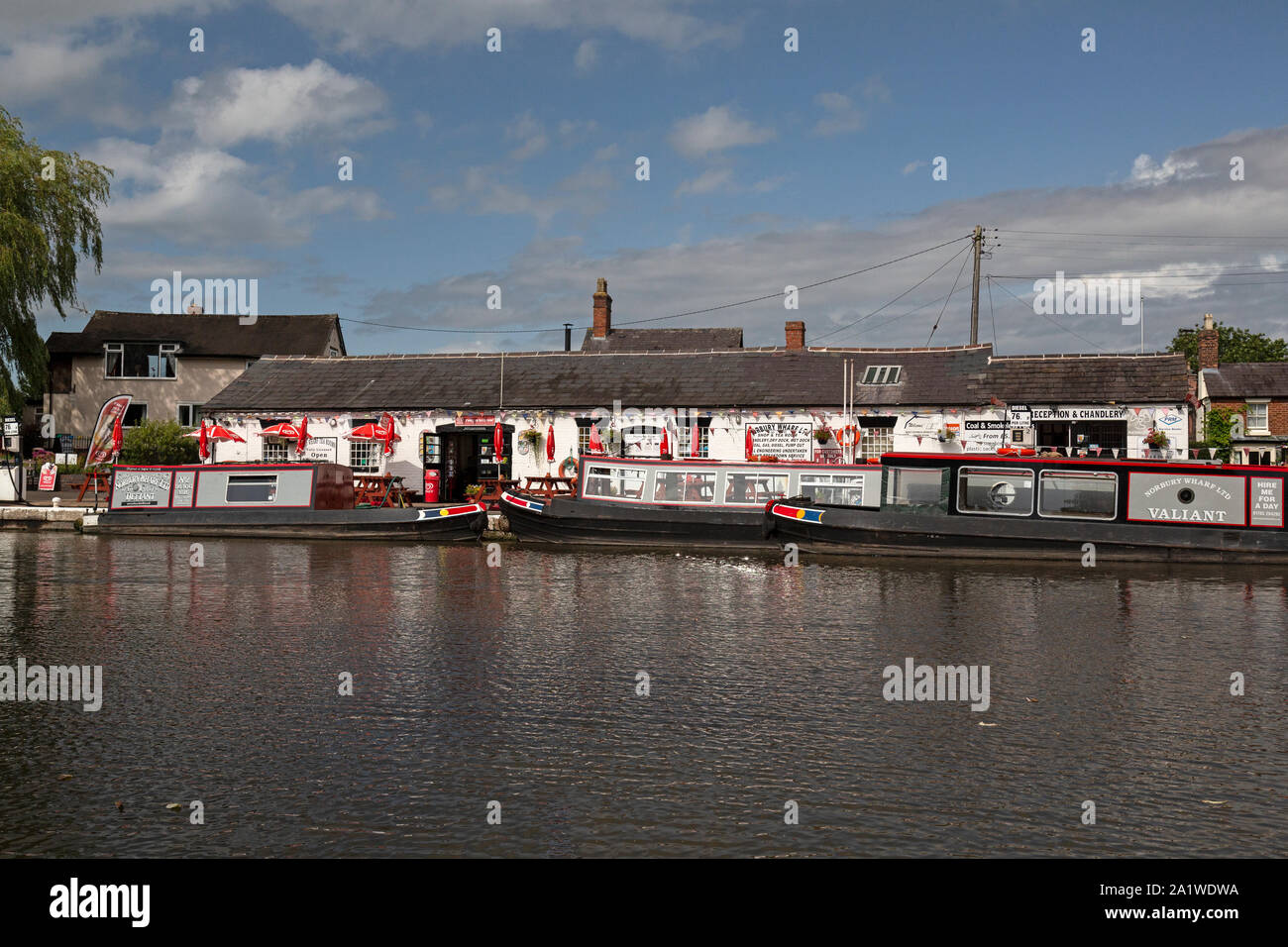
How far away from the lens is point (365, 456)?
33.7 meters

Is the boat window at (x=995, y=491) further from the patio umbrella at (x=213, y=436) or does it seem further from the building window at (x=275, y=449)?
the building window at (x=275, y=449)

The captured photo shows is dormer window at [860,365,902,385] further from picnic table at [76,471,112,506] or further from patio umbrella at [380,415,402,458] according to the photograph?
picnic table at [76,471,112,506]

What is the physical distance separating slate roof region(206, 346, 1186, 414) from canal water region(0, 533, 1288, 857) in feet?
54.4

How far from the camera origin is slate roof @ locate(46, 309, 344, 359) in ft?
156

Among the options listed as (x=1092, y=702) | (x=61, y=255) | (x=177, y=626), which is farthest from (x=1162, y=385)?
(x=61, y=255)

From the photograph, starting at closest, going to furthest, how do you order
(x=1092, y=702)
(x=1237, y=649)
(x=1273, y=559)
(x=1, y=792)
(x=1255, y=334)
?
1. (x=1, y=792)
2. (x=1092, y=702)
3. (x=1237, y=649)
4. (x=1273, y=559)
5. (x=1255, y=334)

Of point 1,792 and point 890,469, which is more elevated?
point 890,469

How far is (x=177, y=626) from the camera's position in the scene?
1178cm

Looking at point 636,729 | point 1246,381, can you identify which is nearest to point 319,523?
point 636,729

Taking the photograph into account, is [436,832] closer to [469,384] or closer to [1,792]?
[1,792]

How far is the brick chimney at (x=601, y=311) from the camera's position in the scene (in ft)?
151

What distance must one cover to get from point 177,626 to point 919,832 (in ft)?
29.6

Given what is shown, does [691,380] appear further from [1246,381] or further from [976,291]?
[1246,381]

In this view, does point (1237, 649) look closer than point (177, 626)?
Yes
